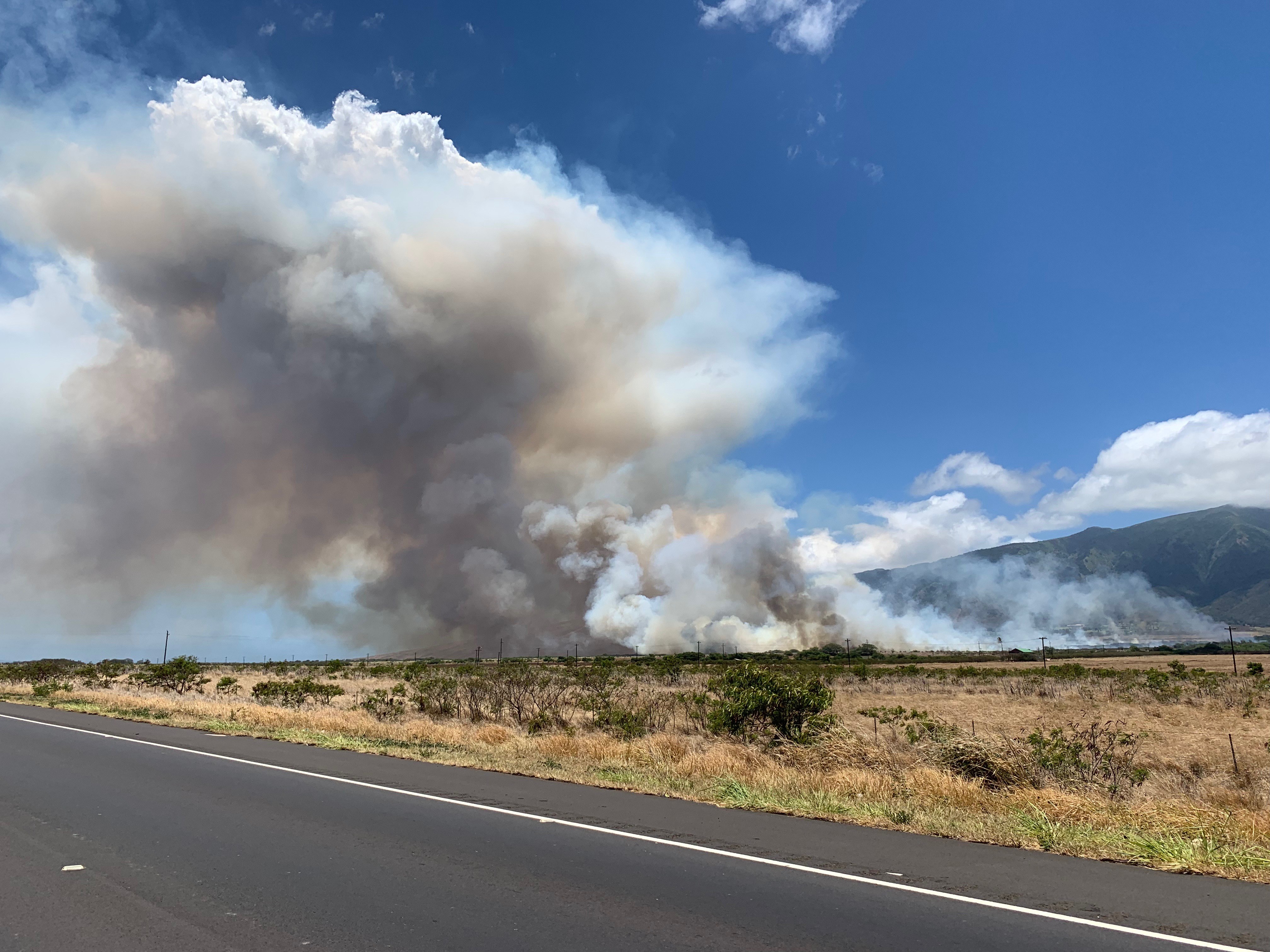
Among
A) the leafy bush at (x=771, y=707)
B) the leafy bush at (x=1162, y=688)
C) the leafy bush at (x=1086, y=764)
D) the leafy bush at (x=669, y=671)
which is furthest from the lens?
the leafy bush at (x=669, y=671)

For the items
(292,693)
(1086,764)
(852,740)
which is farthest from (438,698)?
(1086,764)

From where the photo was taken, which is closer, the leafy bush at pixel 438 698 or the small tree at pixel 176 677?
the leafy bush at pixel 438 698

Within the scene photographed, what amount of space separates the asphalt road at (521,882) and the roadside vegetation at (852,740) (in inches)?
43.8

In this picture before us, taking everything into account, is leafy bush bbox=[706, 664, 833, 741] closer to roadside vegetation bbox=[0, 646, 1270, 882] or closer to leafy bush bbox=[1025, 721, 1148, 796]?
roadside vegetation bbox=[0, 646, 1270, 882]

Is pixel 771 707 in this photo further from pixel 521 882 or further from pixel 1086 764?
pixel 521 882

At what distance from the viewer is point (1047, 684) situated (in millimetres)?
45688

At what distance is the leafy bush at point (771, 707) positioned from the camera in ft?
59.0

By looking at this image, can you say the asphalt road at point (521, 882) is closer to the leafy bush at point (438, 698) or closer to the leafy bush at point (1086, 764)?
the leafy bush at point (1086, 764)

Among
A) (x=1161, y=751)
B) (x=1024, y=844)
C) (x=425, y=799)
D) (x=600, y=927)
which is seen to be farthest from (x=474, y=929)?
(x=1161, y=751)

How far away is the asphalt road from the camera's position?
525 centimetres

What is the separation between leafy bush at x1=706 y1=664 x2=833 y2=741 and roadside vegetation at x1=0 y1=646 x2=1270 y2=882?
0.16 feet

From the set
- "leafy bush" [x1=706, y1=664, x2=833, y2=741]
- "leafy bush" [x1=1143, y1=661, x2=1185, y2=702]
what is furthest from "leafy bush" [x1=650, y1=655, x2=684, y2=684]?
"leafy bush" [x1=706, y1=664, x2=833, y2=741]

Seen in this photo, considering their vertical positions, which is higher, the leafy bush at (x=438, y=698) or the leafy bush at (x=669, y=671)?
the leafy bush at (x=438, y=698)

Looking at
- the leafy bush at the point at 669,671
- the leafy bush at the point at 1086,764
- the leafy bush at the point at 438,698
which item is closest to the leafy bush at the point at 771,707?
the leafy bush at the point at 1086,764
